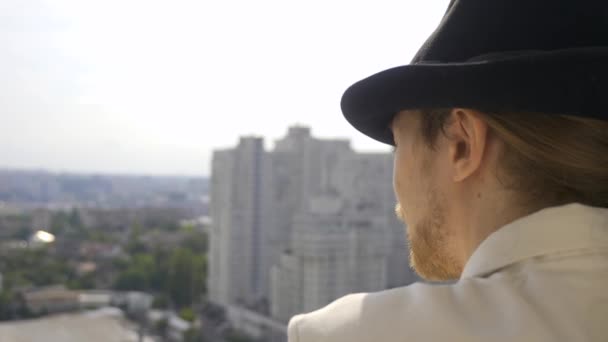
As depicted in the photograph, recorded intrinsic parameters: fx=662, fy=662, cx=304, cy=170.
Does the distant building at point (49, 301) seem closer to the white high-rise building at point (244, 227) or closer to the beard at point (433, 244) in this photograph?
the white high-rise building at point (244, 227)

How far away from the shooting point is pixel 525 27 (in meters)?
0.34

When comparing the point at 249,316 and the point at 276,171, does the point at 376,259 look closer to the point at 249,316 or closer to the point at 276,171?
the point at 249,316

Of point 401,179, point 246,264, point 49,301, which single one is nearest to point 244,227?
point 246,264

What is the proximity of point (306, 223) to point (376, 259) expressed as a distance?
2.99ft

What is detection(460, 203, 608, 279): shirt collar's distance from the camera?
0.32 m

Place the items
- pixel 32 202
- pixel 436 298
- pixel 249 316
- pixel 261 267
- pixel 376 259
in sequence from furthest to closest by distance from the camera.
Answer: pixel 32 202, pixel 261 267, pixel 249 316, pixel 376 259, pixel 436 298

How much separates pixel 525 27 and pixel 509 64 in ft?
0.11

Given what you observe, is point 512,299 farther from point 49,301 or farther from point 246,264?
point 49,301

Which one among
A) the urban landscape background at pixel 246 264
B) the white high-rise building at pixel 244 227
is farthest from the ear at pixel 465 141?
the white high-rise building at pixel 244 227

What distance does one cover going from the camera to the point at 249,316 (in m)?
7.98

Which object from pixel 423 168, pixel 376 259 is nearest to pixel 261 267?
pixel 376 259

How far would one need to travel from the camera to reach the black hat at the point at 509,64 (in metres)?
0.32

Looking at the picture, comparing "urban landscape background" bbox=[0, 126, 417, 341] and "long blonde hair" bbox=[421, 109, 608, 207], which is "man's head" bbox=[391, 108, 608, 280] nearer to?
"long blonde hair" bbox=[421, 109, 608, 207]

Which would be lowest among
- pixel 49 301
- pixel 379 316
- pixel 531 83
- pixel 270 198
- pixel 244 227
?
pixel 49 301
